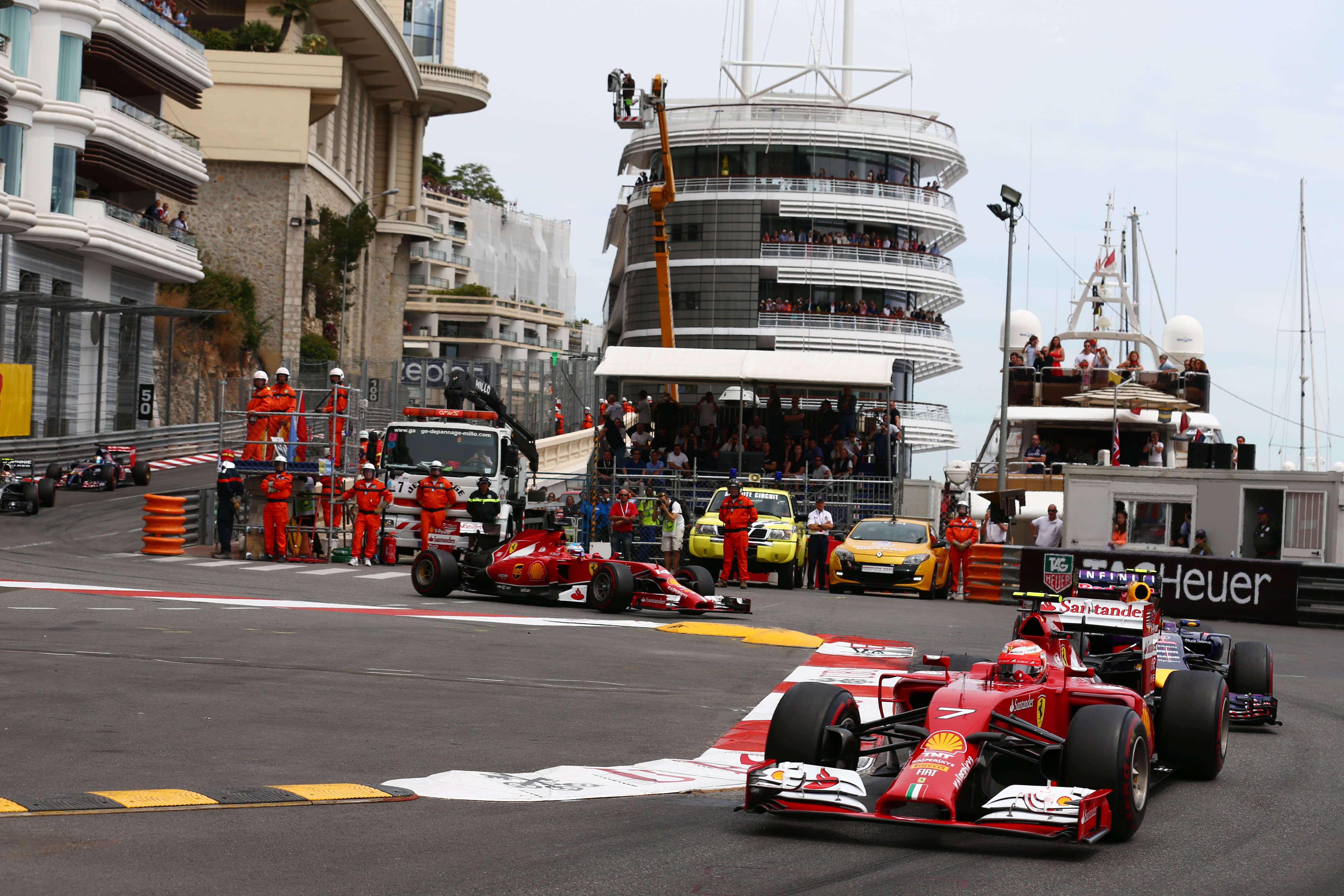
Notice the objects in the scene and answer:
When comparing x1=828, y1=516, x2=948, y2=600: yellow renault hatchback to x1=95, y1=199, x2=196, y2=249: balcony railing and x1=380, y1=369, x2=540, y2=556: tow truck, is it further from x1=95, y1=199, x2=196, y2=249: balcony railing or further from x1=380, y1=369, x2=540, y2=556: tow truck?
x1=95, y1=199, x2=196, y2=249: balcony railing

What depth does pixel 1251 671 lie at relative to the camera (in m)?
11.9

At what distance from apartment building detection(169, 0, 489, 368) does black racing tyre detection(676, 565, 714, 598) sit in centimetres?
4498

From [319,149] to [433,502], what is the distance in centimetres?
5322

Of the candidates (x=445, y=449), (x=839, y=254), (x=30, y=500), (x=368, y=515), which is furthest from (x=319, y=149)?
(x=368, y=515)

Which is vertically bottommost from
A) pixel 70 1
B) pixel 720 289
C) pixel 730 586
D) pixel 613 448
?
pixel 730 586

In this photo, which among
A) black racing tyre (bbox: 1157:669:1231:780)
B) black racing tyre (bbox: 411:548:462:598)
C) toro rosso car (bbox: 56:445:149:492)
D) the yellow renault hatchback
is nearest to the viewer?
black racing tyre (bbox: 1157:669:1231:780)

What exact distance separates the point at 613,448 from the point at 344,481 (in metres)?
7.68

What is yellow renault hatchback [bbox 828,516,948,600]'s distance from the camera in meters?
25.3

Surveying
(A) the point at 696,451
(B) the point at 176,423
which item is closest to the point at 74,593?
(A) the point at 696,451

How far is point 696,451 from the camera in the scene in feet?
116

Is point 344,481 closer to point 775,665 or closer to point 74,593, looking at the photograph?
point 74,593

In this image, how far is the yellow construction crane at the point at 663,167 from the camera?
186 ft

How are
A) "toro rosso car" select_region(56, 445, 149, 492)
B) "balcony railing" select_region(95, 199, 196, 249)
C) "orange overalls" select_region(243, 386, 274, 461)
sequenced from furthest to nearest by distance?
"balcony railing" select_region(95, 199, 196, 249) → "toro rosso car" select_region(56, 445, 149, 492) → "orange overalls" select_region(243, 386, 274, 461)

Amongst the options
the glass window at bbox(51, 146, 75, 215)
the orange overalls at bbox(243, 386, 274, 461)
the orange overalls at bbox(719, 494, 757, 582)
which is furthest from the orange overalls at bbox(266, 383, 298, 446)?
the glass window at bbox(51, 146, 75, 215)
